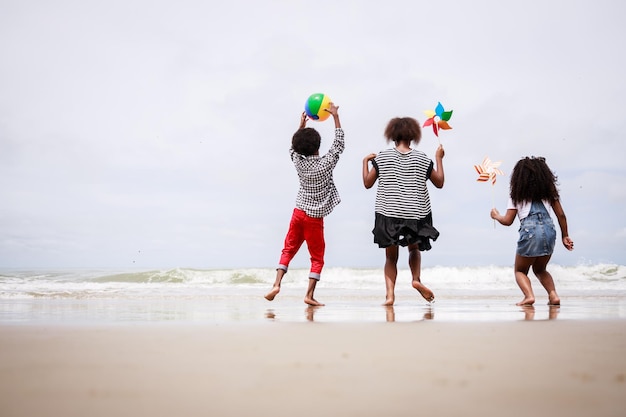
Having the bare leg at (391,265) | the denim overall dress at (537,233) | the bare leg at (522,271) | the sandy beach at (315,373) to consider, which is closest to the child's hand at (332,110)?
the bare leg at (391,265)

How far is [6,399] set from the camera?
5.28ft

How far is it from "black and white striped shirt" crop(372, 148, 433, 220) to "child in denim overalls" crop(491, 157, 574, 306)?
1.04 m

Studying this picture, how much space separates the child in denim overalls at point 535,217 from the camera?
247 inches

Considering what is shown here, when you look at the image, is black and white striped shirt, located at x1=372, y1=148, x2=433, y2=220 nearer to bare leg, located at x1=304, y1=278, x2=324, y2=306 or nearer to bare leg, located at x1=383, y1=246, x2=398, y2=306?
bare leg, located at x1=383, y1=246, x2=398, y2=306

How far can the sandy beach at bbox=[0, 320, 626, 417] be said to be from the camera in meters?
1.52

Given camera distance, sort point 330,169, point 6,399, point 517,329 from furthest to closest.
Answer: point 330,169 → point 517,329 → point 6,399

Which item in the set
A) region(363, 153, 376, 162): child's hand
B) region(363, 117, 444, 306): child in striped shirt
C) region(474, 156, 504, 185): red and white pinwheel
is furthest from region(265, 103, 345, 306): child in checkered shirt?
region(474, 156, 504, 185): red and white pinwheel

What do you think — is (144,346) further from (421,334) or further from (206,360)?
(421,334)

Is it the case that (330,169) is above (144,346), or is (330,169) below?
above

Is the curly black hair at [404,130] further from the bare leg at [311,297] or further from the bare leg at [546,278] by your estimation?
the bare leg at [546,278]

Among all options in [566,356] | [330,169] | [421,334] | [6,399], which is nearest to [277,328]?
[421,334]

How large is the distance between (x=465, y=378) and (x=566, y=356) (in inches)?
25.7

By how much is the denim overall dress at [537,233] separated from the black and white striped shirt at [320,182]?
2.12m

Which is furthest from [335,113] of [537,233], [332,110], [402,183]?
[537,233]
